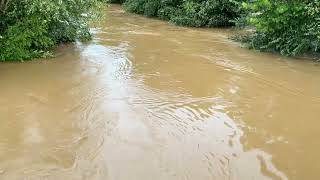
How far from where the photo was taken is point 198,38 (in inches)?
595

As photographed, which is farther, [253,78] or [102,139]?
[253,78]

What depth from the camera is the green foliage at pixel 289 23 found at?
11.2 metres

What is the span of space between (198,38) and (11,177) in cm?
1066

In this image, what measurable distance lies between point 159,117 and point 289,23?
6.08 metres

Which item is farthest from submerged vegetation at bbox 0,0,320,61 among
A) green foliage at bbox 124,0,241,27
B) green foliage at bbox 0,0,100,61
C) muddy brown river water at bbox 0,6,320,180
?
green foliage at bbox 124,0,241,27

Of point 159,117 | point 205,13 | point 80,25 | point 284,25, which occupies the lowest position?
point 159,117

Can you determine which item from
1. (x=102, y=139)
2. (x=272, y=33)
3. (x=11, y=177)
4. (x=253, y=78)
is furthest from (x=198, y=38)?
(x=11, y=177)

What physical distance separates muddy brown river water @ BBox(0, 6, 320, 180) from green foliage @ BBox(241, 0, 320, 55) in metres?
0.48

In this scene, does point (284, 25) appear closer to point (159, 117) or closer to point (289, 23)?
point (289, 23)

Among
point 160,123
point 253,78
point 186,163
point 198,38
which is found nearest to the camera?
point 186,163

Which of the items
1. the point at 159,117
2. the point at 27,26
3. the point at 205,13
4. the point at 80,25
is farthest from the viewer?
the point at 205,13

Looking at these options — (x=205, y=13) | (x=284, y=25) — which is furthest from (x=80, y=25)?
(x=205, y=13)

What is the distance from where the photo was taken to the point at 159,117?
24.0 feet

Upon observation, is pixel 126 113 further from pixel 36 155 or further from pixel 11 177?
pixel 11 177
